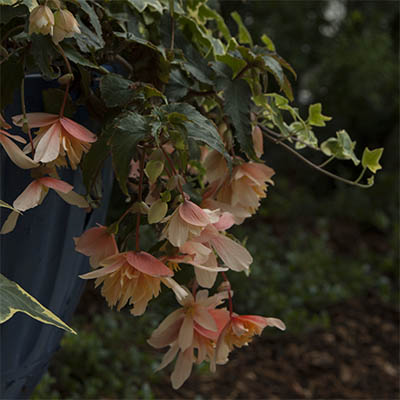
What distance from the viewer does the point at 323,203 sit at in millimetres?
2957

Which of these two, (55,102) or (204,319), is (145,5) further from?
(204,319)

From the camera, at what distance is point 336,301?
2.18 meters

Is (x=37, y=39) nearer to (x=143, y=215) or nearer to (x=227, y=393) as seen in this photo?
(x=143, y=215)

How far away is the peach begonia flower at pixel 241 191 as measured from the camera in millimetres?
557

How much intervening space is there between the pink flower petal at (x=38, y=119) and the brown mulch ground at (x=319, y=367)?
4.17 feet

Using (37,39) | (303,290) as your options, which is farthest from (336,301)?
(37,39)

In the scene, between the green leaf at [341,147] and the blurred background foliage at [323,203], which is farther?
the blurred background foliage at [323,203]

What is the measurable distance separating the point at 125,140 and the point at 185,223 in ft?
0.26

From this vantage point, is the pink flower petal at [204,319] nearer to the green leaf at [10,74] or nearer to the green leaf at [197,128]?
the green leaf at [197,128]

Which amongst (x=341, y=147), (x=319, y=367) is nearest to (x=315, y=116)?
(x=341, y=147)

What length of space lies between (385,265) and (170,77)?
2.08 metres

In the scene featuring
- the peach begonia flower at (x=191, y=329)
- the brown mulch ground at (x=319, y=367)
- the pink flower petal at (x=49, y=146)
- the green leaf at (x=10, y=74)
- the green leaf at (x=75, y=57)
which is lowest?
the brown mulch ground at (x=319, y=367)

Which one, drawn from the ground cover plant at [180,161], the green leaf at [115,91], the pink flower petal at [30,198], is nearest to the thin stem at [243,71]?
the ground cover plant at [180,161]

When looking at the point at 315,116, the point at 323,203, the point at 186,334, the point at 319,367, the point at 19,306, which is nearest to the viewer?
the point at 19,306
